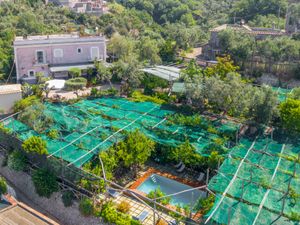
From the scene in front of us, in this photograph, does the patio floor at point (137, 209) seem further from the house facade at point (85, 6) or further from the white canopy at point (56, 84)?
the house facade at point (85, 6)

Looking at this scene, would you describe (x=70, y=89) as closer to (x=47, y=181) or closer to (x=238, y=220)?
(x=47, y=181)

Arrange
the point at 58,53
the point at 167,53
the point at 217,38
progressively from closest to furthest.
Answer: the point at 58,53, the point at 217,38, the point at 167,53

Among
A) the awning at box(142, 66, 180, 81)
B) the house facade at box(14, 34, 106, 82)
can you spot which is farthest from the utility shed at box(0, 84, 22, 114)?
the awning at box(142, 66, 180, 81)

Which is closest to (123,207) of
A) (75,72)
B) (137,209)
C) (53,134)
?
(137,209)

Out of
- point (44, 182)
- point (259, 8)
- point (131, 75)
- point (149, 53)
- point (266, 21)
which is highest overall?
point (259, 8)

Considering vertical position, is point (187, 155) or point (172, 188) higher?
point (187, 155)

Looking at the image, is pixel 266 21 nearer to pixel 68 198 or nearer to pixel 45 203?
pixel 68 198

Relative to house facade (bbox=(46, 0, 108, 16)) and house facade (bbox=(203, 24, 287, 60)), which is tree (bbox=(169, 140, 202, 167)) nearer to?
house facade (bbox=(203, 24, 287, 60))
